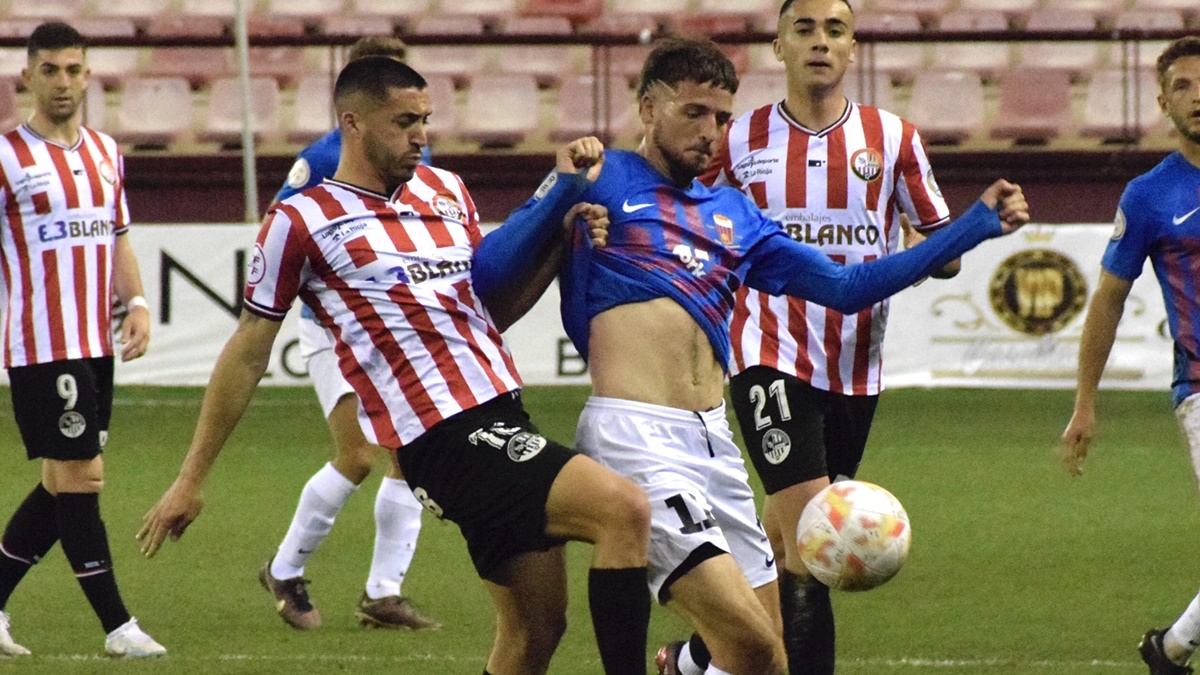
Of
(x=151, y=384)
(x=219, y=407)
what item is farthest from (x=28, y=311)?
(x=151, y=384)

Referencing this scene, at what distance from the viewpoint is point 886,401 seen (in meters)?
13.1

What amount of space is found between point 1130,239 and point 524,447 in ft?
6.72

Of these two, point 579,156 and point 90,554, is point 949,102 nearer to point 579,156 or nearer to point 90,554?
point 90,554

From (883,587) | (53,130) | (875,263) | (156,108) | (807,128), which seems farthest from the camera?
(156,108)

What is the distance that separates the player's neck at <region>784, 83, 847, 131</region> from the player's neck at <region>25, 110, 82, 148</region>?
2449mm

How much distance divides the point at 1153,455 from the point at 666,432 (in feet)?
22.4

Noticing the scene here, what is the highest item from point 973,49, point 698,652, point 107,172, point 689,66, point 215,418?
point 973,49

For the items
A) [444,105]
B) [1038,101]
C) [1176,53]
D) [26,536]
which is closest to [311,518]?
[26,536]

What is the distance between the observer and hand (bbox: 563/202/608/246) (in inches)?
180

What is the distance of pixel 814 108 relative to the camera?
19.4 feet

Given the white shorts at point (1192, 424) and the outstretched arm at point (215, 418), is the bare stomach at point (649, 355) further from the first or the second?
the white shorts at point (1192, 424)

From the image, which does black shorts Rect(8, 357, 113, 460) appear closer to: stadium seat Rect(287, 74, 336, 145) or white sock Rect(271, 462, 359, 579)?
white sock Rect(271, 462, 359, 579)

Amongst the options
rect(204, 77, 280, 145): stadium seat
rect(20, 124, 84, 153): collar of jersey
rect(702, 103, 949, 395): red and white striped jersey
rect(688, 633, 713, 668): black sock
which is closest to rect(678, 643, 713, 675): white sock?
rect(688, 633, 713, 668): black sock

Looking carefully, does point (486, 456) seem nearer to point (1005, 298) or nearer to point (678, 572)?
point (678, 572)
